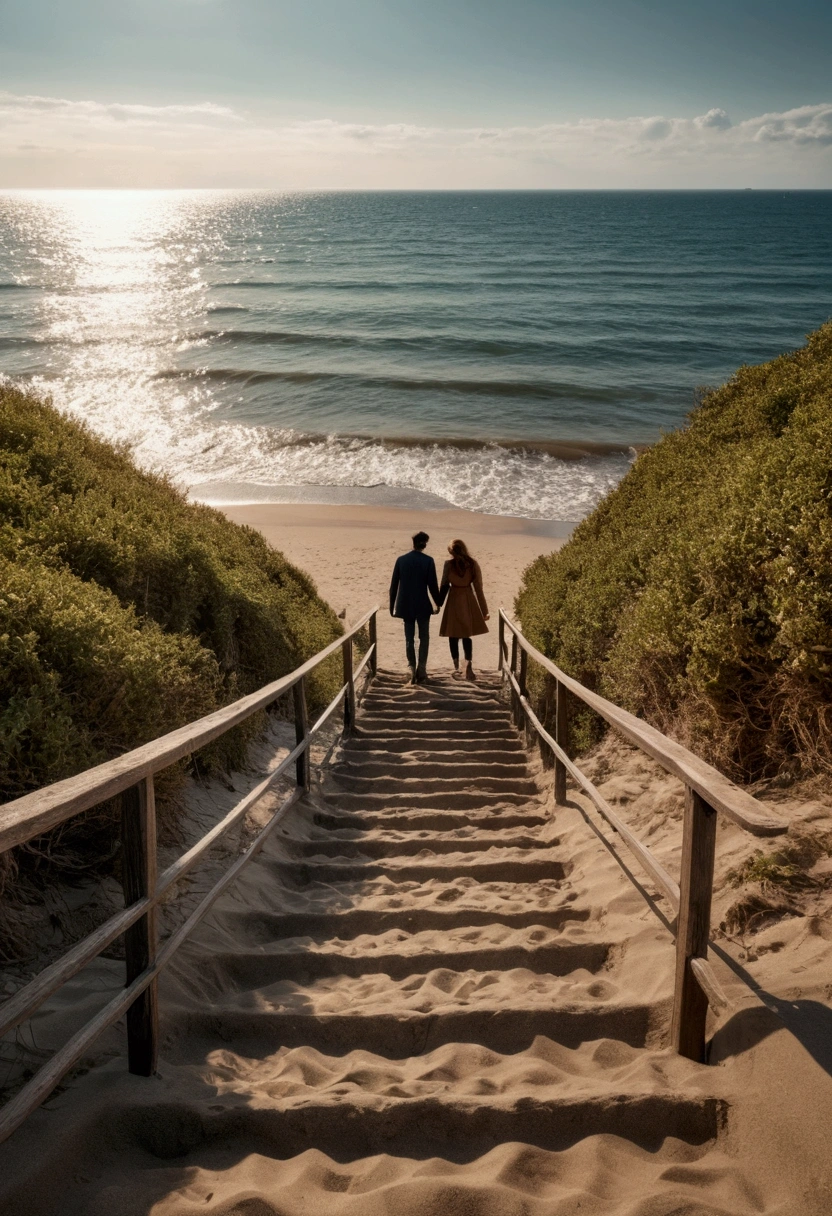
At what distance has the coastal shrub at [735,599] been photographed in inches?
152

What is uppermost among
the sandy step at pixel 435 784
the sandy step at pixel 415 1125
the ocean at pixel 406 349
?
the ocean at pixel 406 349

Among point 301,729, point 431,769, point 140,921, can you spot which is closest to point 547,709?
point 431,769

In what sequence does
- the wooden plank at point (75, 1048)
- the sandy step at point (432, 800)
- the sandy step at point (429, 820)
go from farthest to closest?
the sandy step at point (432, 800)
the sandy step at point (429, 820)
the wooden plank at point (75, 1048)

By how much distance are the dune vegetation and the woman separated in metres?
1.51

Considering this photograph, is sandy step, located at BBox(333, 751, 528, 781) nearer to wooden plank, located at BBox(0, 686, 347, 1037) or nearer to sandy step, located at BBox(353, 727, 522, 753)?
sandy step, located at BBox(353, 727, 522, 753)

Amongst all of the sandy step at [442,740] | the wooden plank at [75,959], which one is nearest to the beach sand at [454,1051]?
the wooden plank at [75,959]

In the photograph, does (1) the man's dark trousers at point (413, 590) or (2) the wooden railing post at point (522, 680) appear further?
(1) the man's dark trousers at point (413, 590)

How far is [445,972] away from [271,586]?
6.47m

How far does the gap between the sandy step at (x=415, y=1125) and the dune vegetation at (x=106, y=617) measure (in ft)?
4.00

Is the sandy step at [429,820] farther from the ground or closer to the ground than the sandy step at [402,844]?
closer to the ground

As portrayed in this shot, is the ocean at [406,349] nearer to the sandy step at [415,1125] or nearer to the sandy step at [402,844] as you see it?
the sandy step at [402,844]

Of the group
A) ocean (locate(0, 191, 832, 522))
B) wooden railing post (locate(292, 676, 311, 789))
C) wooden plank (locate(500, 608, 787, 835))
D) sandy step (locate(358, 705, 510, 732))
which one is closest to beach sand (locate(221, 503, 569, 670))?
ocean (locate(0, 191, 832, 522))

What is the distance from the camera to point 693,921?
8.29 ft

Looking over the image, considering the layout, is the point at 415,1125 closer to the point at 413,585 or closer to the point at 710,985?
the point at 710,985
